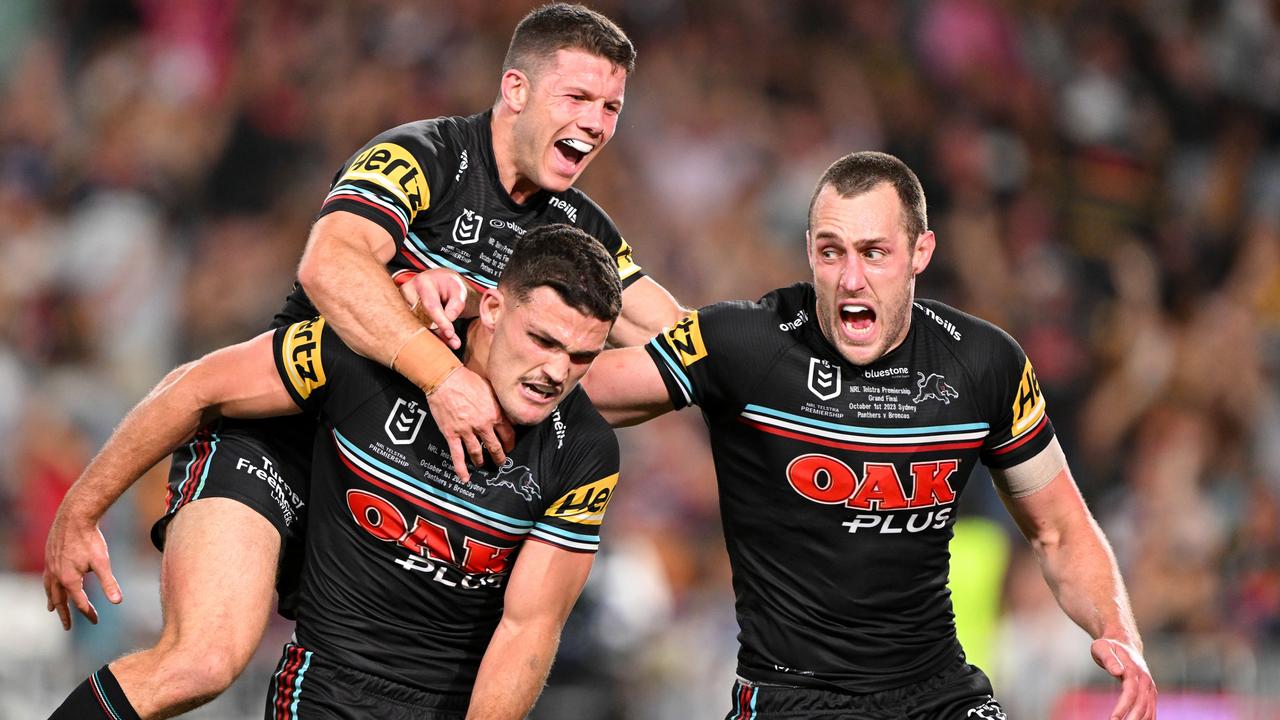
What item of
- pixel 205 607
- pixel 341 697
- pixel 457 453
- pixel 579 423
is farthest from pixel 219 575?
pixel 579 423

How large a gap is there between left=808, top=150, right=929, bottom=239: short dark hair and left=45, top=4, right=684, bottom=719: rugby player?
894 millimetres

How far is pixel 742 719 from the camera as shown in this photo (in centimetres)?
485

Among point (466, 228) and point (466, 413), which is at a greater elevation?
point (466, 228)

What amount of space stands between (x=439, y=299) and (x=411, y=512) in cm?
65

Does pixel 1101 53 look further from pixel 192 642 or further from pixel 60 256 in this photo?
pixel 192 642

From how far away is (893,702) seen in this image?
4738 mm

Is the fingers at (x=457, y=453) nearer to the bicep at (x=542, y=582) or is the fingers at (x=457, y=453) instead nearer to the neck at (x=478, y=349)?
the neck at (x=478, y=349)

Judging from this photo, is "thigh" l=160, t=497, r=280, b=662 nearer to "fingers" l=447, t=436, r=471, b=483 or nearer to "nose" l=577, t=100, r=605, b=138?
"fingers" l=447, t=436, r=471, b=483

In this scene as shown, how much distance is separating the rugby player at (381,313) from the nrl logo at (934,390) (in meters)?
1.10

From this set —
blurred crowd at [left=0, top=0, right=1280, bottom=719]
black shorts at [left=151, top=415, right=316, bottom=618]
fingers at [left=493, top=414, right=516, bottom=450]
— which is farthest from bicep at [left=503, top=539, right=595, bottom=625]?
blurred crowd at [left=0, top=0, right=1280, bottom=719]

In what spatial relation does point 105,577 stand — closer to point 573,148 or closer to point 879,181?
point 573,148

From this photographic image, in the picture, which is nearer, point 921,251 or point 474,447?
point 474,447

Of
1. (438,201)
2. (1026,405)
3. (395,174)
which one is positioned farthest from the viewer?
(438,201)

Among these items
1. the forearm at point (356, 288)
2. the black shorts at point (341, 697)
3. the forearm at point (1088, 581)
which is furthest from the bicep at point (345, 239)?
the forearm at point (1088, 581)
